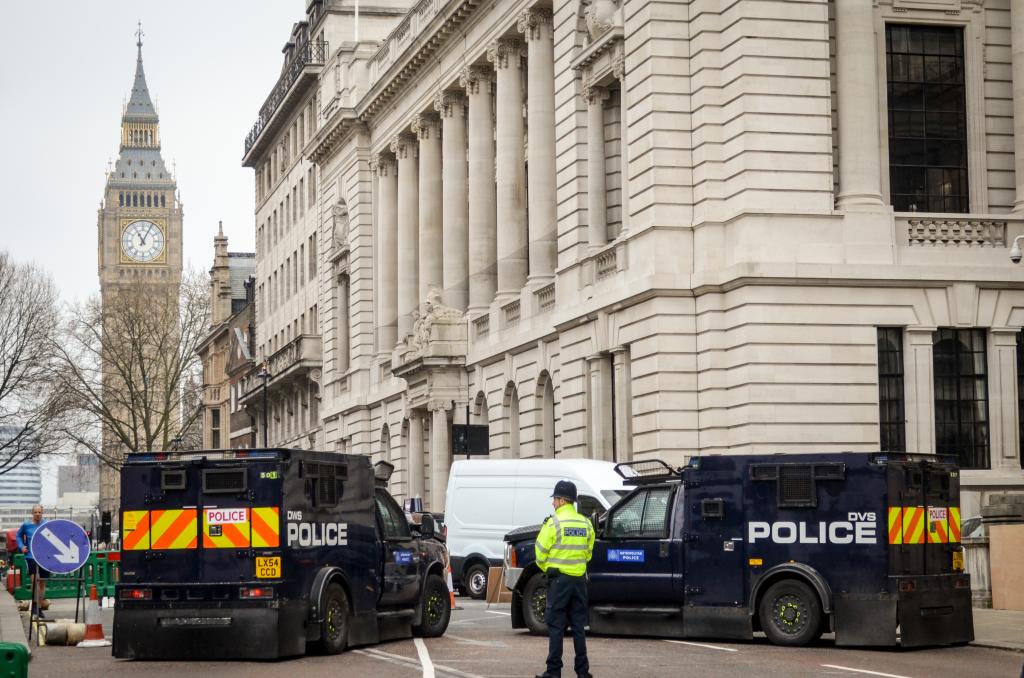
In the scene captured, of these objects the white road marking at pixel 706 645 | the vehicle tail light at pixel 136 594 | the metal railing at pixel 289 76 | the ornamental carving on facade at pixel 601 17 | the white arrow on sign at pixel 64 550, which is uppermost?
the metal railing at pixel 289 76

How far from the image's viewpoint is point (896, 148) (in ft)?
130

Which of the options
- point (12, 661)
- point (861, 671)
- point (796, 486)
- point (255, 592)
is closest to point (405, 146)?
point (796, 486)

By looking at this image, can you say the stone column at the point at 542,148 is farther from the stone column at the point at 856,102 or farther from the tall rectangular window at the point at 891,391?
the tall rectangular window at the point at 891,391

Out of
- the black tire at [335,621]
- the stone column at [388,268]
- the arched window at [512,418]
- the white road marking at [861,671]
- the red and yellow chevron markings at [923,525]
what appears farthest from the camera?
the stone column at [388,268]

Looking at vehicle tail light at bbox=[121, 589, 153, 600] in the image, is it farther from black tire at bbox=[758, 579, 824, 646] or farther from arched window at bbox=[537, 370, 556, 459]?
arched window at bbox=[537, 370, 556, 459]

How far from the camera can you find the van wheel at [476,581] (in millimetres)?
36719

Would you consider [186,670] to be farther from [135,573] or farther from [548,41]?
[548,41]

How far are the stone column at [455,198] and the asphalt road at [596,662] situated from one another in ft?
112

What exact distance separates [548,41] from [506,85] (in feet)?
12.3

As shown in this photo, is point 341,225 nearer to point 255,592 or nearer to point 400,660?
point 255,592

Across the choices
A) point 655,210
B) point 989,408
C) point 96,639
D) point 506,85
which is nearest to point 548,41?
point 506,85

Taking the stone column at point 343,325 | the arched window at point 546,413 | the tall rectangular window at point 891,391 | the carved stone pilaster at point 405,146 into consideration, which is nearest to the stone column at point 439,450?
the arched window at point 546,413

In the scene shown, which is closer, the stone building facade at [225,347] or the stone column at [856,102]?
the stone column at [856,102]

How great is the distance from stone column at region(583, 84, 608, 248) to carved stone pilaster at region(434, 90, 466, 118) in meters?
15.1
